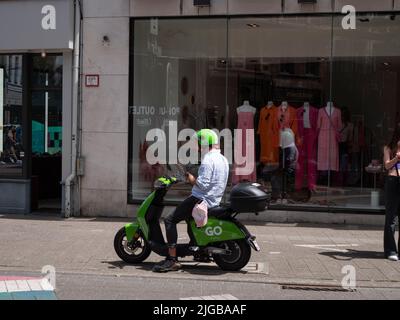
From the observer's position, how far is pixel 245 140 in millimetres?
12406

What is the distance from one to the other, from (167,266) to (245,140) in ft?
17.2

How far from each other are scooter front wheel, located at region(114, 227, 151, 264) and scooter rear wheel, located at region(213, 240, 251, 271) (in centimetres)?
98

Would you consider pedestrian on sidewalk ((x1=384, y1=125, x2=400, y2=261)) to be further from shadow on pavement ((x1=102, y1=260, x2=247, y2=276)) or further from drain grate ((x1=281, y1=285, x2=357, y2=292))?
shadow on pavement ((x1=102, y1=260, x2=247, y2=276))

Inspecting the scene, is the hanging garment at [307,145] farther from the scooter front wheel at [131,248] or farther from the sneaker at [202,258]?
the scooter front wheel at [131,248]

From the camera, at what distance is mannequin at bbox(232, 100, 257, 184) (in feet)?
40.6

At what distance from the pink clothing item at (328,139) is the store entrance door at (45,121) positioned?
17.9 feet

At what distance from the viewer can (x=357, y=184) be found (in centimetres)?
1234

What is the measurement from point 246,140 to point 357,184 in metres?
2.43

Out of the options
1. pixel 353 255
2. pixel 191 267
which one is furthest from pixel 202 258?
pixel 353 255

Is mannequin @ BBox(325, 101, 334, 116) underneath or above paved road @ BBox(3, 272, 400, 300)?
above

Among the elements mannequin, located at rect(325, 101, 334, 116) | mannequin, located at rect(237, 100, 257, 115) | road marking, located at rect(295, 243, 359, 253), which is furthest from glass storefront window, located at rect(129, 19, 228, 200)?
road marking, located at rect(295, 243, 359, 253)

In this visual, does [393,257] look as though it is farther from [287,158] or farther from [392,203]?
[287,158]
